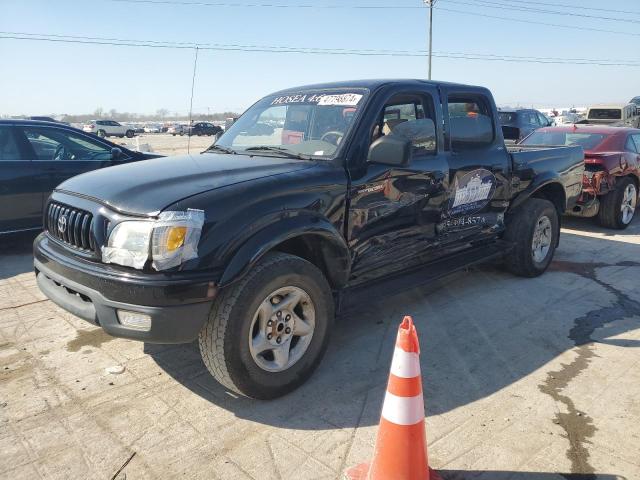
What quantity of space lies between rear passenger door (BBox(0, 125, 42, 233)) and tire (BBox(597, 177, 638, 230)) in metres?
8.09

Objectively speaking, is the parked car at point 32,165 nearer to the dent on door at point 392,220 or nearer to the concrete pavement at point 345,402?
the concrete pavement at point 345,402

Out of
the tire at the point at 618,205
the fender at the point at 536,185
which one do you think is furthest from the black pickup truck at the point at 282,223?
the tire at the point at 618,205

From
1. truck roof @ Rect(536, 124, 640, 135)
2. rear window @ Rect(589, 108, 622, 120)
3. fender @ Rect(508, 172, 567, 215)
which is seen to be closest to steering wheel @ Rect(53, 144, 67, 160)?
fender @ Rect(508, 172, 567, 215)

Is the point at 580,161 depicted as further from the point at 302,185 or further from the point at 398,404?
the point at 398,404

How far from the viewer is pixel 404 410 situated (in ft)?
7.34

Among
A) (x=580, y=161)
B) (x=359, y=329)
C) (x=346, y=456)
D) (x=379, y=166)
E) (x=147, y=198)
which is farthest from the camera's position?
(x=580, y=161)

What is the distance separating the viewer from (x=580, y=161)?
605cm

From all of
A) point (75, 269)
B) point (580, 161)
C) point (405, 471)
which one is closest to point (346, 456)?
point (405, 471)

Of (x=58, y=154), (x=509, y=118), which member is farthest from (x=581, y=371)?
(x=509, y=118)

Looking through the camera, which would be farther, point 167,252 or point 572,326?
point 572,326

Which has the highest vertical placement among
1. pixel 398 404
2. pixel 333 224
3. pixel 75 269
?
pixel 333 224

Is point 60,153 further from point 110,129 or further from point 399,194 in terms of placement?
point 110,129

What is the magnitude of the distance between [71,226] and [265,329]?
52.4 inches

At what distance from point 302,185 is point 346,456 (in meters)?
1.58
